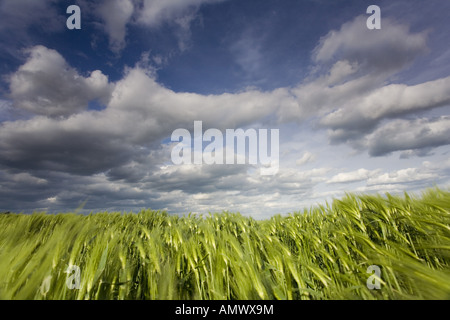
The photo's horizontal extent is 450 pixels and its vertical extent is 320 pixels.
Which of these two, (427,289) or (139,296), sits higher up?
(427,289)

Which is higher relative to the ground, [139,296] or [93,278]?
[93,278]

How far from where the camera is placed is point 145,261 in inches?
76.7

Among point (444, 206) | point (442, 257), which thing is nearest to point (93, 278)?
point (442, 257)

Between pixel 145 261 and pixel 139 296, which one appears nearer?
pixel 139 296

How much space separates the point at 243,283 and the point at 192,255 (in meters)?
0.63

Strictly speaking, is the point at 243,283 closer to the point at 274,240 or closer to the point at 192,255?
the point at 192,255

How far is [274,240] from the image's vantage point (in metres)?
2.32

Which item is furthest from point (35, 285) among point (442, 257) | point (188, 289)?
point (442, 257)
